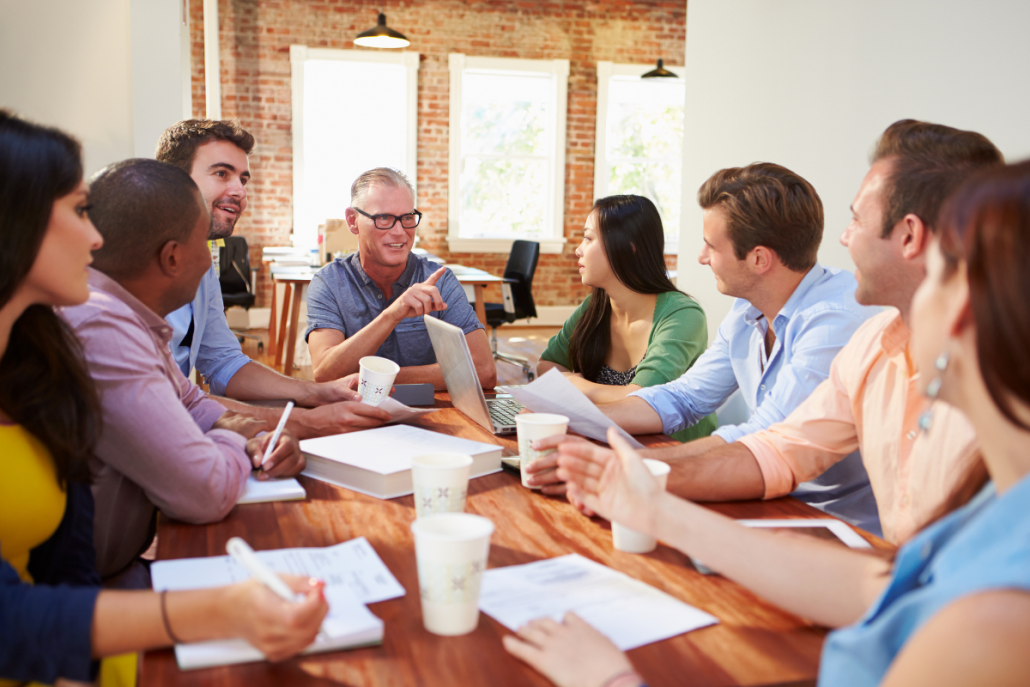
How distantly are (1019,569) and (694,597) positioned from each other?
452 millimetres

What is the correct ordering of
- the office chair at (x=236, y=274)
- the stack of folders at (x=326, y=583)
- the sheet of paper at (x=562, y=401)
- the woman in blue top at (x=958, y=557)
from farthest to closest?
the office chair at (x=236, y=274) → the sheet of paper at (x=562, y=401) → the stack of folders at (x=326, y=583) → the woman in blue top at (x=958, y=557)

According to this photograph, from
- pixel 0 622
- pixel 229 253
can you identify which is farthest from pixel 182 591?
pixel 229 253

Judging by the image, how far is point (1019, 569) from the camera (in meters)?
0.58

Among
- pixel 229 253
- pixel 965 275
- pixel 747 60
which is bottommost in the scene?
pixel 229 253

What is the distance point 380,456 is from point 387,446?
0.27 ft

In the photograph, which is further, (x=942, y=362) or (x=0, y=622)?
(x=0, y=622)

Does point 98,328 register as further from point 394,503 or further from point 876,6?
point 876,6

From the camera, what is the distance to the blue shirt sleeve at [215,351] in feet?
7.48

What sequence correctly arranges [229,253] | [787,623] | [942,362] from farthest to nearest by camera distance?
1. [229,253]
2. [787,623]
3. [942,362]

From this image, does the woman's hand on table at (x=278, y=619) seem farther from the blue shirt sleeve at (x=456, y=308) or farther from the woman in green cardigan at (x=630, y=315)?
the blue shirt sleeve at (x=456, y=308)

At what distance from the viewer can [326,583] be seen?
3.17 ft

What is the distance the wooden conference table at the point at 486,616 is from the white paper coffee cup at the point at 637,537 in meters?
0.01

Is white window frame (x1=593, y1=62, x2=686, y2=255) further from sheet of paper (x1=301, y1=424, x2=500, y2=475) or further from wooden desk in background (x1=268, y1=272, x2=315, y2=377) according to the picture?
sheet of paper (x1=301, y1=424, x2=500, y2=475)

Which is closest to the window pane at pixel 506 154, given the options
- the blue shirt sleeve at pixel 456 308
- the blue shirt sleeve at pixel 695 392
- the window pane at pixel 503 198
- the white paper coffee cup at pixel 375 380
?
the window pane at pixel 503 198
